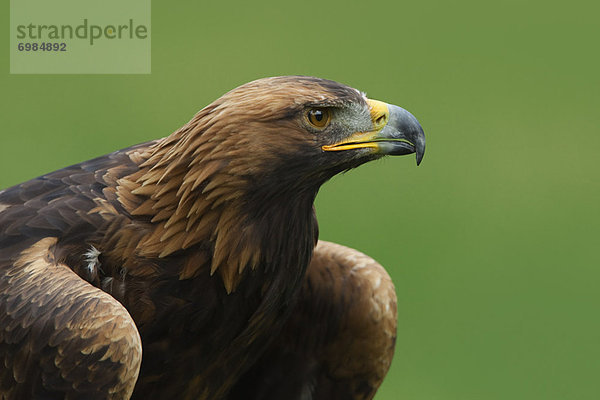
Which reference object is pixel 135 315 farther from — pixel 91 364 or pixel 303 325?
pixel 303 325

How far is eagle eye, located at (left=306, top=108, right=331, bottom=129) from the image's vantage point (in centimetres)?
483

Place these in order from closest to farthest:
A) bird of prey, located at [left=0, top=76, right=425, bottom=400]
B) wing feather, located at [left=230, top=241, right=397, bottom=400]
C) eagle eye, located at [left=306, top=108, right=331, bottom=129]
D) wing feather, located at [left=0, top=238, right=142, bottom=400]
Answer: wing feather, located at [left=0, top=238, right=142, bottom=400] < bird of prey, located at [left=0, top=76, right=425, bottom=400] < eagle eye, located at [left=306, top=108, right=331, bottom=129] < wing feather, located at [left=230, top=241, right=397, bottom=400]

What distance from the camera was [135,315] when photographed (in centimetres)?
484

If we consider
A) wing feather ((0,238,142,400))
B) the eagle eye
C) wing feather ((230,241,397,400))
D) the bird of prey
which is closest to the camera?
wing feather ((0,238,142,400))

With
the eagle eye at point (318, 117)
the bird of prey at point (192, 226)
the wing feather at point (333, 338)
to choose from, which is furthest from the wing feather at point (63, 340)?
the wing feather at point (333, 338)

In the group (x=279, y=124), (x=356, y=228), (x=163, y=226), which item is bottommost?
(x=356, y=228)

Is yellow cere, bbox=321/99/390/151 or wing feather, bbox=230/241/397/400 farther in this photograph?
wing feather, bbox=230/241/397/400

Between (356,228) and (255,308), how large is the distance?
14.2 ft

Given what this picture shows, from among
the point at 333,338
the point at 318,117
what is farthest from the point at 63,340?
the point at 333,338

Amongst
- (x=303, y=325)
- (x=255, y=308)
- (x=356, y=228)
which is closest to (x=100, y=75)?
(x=356, y=228)

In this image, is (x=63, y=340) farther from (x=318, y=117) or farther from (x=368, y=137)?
(x=368, y=137)

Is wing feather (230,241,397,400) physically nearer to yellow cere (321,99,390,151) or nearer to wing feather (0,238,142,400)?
yellow cere (321,99,390,151)

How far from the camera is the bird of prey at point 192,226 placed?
184 inches

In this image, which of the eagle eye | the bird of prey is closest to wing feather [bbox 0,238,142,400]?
A: the bird of prey
